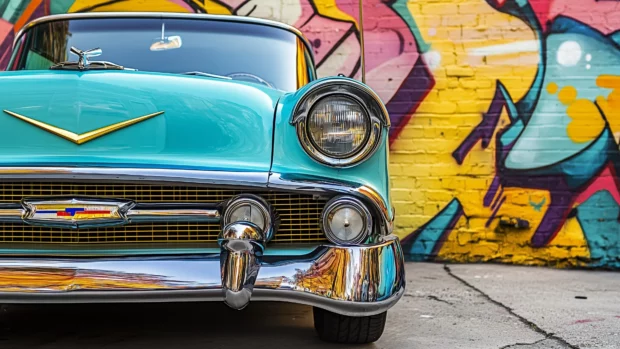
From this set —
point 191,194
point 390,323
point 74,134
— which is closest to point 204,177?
point 191,194

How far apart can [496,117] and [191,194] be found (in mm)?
3495

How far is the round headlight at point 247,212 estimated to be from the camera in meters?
2.46

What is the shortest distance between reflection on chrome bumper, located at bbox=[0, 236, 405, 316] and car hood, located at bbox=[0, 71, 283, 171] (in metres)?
0.29

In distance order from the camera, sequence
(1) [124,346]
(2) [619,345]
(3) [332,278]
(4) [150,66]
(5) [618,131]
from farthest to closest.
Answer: (5) [618,131] → (4) [150,66] → (2) [619,345] → (1) [124,346] → (3) [332,278]

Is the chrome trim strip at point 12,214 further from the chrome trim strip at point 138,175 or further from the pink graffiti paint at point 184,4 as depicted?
the pink graffiti paint at point 184,4

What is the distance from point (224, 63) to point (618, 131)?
3137mm

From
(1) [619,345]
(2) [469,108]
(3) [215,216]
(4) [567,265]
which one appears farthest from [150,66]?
(4) [567,265]

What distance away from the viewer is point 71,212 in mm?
2402

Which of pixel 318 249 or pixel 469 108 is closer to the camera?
pixel 318 249

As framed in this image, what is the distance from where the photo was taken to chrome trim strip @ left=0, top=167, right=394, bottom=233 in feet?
7.84

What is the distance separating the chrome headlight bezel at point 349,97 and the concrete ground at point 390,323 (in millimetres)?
719

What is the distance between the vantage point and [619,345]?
3.07 meters

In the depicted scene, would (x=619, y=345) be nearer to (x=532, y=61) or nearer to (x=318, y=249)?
(x=318, y=249)

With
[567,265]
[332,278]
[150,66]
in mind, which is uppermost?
[150,66]
